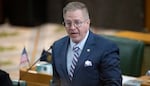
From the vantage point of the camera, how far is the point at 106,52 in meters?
3.76

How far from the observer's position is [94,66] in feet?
12.3

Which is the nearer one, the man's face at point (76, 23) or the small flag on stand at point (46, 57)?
the man's face at point (76, 23)

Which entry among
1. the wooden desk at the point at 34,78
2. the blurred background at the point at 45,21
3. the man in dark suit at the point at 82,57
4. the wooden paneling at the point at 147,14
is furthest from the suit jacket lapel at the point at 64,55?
the wooden paneling at the point at 147,14

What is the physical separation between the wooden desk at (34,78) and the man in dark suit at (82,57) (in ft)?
1.93

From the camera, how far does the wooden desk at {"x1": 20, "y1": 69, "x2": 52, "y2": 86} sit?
4540 millimetres

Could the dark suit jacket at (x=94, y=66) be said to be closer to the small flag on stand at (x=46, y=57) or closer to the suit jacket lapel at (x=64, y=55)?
the suit jacket lapel at (x=64, y=55)

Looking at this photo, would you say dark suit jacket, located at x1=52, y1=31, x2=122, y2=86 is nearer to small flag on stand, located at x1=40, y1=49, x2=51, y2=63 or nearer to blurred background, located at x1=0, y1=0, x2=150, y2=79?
small flag on stand, located at x1=40, y1=49, x2=51, y2=63

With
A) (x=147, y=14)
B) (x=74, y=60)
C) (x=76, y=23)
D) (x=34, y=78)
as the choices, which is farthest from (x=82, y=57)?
(x=147, y=14)

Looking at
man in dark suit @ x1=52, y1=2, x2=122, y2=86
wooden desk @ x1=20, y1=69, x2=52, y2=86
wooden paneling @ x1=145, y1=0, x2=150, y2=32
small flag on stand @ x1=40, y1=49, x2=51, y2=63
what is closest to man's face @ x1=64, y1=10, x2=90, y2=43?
man in dark suit @ x1=52, y1=2, x2=122, y2=86

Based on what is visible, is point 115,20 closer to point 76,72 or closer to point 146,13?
point 146,13

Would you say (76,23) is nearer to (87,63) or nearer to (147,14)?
(87,63)

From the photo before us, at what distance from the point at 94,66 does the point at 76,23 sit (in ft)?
1.12

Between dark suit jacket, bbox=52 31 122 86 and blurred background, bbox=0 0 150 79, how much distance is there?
17.1 feet

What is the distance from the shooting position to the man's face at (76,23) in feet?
12.1
